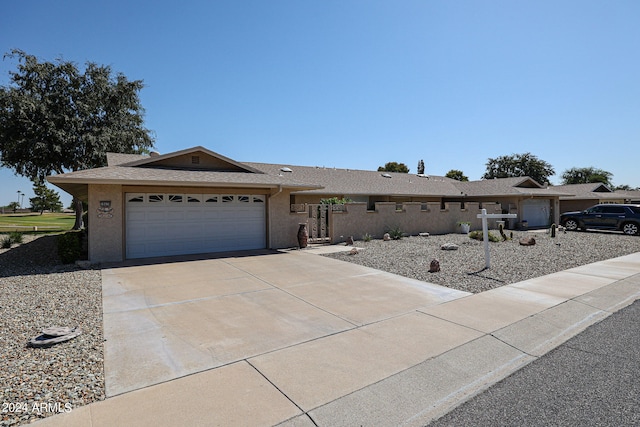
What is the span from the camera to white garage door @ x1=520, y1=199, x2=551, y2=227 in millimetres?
26891

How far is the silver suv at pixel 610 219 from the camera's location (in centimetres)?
2042

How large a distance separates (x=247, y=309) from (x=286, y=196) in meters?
8.73

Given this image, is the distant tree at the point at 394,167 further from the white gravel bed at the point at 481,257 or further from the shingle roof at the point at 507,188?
the white gravel bed at the point at 481,257

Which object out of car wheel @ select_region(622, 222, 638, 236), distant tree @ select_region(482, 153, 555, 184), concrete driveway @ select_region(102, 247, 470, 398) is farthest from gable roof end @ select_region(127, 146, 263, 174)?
distant tree @ select_region(482, 153, 555, 184)

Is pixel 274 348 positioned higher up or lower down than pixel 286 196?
lower down

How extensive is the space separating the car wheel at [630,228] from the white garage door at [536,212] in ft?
21.0

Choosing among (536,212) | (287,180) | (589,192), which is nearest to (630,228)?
(536,212)

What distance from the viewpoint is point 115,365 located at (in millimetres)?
4180

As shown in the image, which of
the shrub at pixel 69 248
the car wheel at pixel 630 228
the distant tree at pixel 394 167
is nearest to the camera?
the shrub at pixel 69 248

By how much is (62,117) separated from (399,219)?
24.8 meters

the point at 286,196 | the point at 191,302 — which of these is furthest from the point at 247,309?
the point at 286,196

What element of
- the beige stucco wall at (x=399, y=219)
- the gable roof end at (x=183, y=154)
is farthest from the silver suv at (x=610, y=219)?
the gable roof end at (x=183, y=154)

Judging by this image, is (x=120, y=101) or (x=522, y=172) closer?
(x=120, y=101)

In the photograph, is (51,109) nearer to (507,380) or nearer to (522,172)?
(507,380)
